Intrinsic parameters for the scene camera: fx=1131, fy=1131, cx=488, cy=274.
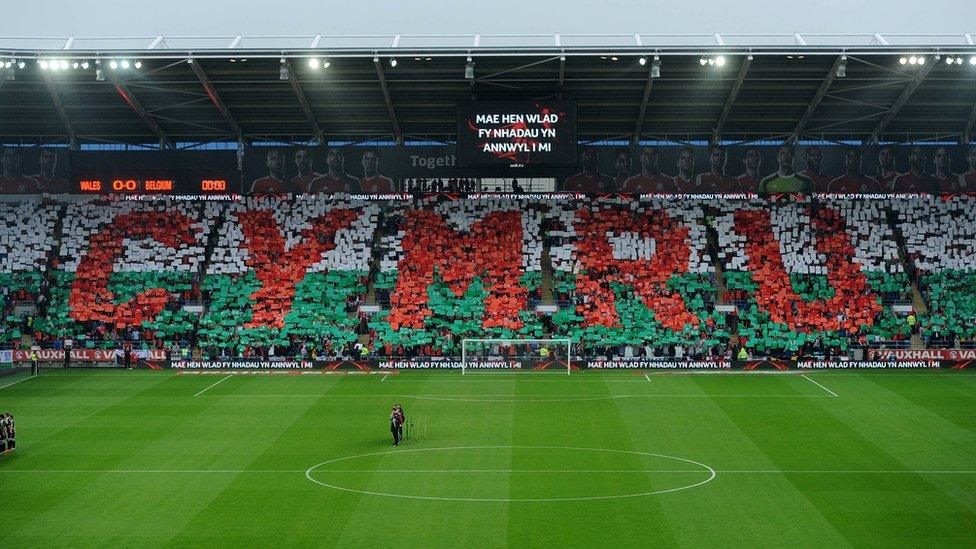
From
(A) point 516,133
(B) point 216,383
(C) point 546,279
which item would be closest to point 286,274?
(B) point 216,383

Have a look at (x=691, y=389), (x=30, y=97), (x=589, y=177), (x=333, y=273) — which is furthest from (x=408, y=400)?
(x=30, y=97)

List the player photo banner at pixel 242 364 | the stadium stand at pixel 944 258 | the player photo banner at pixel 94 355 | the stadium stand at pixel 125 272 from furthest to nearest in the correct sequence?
1. the stadium stand at pixel 125 272
2. the stadium stand at pixel 944 258
3. the player photo banner at pixel 94 355
4. the player photo banner at pixel 242 364

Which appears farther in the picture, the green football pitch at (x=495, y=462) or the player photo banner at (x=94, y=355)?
the player photo banner at (x=94, y=355)

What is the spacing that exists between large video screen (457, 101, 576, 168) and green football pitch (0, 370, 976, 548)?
11.8 m

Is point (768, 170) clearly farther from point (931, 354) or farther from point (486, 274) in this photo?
point (486, 274)

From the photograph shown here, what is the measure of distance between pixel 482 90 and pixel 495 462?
2680 centimetres

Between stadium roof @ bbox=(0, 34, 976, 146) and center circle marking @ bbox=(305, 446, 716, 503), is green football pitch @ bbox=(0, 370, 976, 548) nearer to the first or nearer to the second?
center circle marking @ bbox=(305, 446, 716, 503)

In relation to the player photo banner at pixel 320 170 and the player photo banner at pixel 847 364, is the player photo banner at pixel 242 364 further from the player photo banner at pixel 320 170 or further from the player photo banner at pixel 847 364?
the player photo banner at pixel 847 364

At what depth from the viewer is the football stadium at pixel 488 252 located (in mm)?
39000

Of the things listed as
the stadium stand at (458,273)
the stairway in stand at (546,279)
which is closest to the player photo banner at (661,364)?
the stadium stand at (458,273)

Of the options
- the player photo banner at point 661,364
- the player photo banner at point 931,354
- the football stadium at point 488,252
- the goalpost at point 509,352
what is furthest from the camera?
the goalpost at point 509,352

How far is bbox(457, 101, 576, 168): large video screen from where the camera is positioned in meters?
53.8

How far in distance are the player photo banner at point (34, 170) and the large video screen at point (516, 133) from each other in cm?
2200

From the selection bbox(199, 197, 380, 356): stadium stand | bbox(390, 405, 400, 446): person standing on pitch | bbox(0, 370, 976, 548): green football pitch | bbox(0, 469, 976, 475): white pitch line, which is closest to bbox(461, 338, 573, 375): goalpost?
bbox(0, 370, 976, 548): green football pitch
